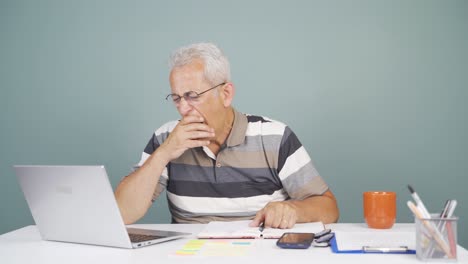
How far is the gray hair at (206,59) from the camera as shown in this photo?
201 cm

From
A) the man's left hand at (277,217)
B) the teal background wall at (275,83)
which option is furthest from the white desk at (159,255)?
the teal background wall at (275,83)

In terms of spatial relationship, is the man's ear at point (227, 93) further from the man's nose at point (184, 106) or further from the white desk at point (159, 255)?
the white desk at point (159, 255)

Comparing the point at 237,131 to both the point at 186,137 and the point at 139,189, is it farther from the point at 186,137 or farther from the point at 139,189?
the point at 139,189

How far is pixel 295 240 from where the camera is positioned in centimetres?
135

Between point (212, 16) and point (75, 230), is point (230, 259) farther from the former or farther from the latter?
point (212, 16)

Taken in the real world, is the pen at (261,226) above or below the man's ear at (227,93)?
below

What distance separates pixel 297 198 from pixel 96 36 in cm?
153

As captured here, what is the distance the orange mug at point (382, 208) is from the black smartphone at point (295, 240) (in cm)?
25

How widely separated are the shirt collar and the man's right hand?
103 mm

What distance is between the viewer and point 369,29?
2.80 meters

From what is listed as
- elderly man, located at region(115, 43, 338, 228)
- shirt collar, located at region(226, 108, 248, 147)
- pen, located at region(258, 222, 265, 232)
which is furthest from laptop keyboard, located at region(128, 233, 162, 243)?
shirt collar, located at region(226, 108, 248, 147)

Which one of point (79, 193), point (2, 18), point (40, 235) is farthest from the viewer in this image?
point (2, 18)

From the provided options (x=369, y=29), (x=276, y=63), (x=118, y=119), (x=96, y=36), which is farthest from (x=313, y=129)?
(x=96, y=36)

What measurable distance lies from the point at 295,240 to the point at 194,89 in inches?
32.1
